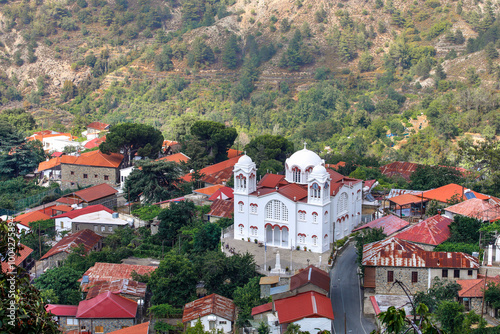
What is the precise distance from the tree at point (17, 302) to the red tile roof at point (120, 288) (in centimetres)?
1861

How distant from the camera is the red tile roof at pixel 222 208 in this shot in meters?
37.2

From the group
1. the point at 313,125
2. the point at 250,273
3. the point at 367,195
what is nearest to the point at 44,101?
the point at 313,125

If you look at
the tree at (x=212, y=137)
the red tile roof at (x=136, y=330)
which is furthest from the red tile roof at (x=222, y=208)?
the tree at (x=212, y=137)

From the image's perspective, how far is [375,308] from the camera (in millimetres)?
24797

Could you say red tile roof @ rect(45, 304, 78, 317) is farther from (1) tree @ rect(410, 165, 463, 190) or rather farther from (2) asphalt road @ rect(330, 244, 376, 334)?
(1) tree @ rect(410, 165, 463, 190)

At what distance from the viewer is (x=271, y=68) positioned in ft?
317

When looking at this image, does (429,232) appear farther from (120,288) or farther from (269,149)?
(269,149)

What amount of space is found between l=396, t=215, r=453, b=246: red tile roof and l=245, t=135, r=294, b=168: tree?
66.5 ft

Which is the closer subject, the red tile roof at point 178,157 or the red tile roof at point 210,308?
the red tile roof at point 210,308

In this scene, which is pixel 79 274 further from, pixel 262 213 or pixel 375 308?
pixel 375 308

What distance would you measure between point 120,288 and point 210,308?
A: 4.92m

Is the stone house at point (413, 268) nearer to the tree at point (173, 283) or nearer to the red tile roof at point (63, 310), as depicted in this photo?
the tree at point (173, 283)

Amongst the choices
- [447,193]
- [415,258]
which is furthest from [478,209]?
[415,258]

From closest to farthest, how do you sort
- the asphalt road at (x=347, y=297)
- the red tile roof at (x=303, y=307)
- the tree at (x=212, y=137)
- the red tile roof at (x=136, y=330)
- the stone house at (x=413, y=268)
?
the red tile roof at (x=303, y=307)
the red tile roof at (x=136, y=330)
the asphalt road at (x=347, y=297)
the stone house at (x=413, y=268)
the tree at (x=212, y=137)
